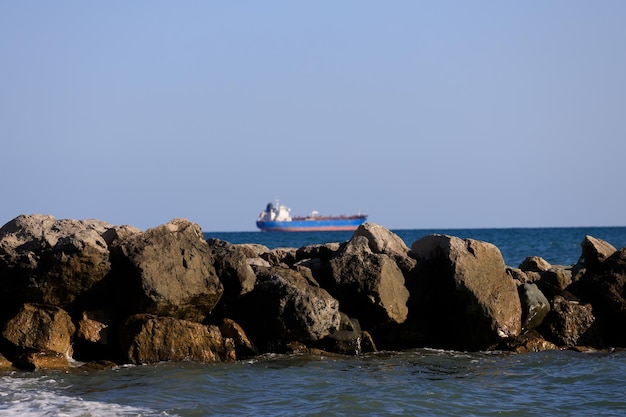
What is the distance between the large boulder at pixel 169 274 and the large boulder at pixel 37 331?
0.96m

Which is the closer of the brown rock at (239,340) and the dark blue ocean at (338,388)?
the dark blue ocean at (338,388)

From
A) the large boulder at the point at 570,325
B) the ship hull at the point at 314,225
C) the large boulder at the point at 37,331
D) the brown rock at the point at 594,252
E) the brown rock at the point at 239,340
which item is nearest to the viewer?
the large boulder at the point at 37,331

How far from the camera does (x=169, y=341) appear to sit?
1213 cm

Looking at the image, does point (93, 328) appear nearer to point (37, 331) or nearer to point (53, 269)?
point (37, 331)

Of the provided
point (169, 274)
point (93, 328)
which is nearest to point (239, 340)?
point (169, 274)

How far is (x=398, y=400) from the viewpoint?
10258 millimetres

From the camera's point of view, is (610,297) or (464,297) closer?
(464,297)

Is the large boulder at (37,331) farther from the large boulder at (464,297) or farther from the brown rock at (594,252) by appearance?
the brown rock at (594,252)

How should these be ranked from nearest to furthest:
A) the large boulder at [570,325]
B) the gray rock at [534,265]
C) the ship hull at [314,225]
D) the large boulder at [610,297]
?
the large boulder at [570,325]
the large boulder at [610,297]
the gray rock at [534,265]
the ship hull at [314,225]

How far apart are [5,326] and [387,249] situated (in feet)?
20.1

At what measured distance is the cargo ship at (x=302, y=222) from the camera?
122562 mm

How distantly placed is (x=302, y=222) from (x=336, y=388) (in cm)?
11319

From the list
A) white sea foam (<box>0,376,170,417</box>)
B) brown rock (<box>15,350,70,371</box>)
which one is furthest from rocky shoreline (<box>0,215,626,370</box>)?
white sea foam (<box>0,376,170,417</box>)

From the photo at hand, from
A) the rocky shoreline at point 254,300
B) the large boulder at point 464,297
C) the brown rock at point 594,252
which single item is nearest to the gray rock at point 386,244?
the rocky shoreline at point 254,300
